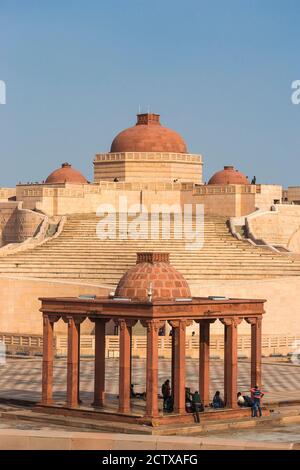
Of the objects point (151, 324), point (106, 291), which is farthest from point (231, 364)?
point (106, 291)

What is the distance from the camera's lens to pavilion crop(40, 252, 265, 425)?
3177cm

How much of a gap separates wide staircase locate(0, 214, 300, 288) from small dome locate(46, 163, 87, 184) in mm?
10804

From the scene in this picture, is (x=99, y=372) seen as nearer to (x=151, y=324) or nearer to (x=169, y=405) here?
(x=169, y=405)

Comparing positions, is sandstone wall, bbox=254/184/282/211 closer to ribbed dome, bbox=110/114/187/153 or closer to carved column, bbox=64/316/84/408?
ribbed dome, bbox=110/114/187/153

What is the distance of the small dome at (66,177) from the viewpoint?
255 feet

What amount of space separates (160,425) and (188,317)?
2.62 m

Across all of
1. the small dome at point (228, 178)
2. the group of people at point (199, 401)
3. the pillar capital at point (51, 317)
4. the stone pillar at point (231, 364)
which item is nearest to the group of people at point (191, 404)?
the group of people at point (199, 401)

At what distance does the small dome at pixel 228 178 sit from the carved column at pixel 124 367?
147ft

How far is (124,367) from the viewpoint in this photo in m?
32.1

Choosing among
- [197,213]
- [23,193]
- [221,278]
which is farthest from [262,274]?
[23,193]

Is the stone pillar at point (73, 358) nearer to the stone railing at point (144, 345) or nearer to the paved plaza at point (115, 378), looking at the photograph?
the paved plaza at point (115, 378)

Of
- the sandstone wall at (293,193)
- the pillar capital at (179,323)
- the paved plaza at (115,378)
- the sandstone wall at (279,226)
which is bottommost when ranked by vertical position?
the paved plaza at (115,378)

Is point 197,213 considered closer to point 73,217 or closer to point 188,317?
point 73,217
